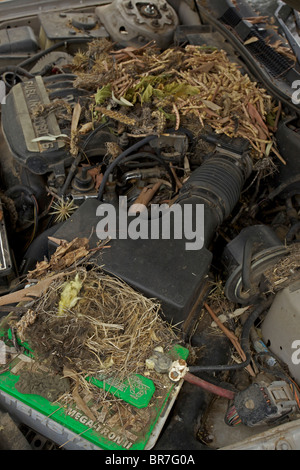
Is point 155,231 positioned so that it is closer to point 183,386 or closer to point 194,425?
point 183,386

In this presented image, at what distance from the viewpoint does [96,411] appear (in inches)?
71.7

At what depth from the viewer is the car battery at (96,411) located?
5.77 ft

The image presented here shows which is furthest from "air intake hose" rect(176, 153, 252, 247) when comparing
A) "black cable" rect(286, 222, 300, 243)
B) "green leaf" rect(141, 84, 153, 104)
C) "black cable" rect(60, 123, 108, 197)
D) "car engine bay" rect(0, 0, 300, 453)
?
"black cable" rect(60, 123, 108, 197)

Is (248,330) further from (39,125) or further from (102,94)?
(39,125)

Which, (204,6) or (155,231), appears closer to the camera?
(155,231)

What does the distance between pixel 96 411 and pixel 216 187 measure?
4.93 feet

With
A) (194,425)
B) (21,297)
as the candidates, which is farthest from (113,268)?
(194,425)

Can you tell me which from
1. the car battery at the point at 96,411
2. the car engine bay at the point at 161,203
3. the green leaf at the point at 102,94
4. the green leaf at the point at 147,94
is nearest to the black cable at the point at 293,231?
the car engine bay at the point at 161,203

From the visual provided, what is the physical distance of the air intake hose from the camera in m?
2.58

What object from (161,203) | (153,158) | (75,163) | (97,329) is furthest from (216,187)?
(97,329)

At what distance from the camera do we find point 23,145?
2961 millimetres

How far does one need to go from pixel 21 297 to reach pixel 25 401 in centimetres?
54

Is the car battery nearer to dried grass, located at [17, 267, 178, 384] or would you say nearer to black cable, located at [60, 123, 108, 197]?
dried grass, located at [17, 267, 178, 384]

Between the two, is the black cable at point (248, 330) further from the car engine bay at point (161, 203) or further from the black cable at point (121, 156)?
the black cable at point (121, 156)
